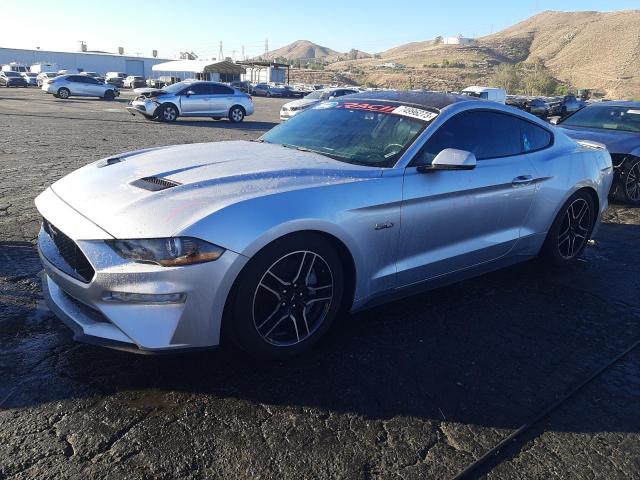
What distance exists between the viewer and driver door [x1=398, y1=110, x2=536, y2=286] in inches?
140

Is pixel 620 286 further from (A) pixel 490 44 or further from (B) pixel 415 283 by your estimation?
(A) pixel 490 44

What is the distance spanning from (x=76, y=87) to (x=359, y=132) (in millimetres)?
34363

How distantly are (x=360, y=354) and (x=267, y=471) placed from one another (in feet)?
3.72

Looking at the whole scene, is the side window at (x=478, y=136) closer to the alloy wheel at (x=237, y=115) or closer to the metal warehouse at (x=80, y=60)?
the alloy wheel at (x=237, y=115)

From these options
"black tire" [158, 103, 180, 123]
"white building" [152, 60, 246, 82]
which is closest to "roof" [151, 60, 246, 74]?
"white building" [152, 60, 246, 82]

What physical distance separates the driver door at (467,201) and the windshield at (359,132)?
0.60ft

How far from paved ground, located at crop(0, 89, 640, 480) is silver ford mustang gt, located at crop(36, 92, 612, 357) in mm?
273

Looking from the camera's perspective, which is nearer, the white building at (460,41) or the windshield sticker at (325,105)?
the windshield sticker at (325,105)

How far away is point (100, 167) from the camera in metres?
3.68

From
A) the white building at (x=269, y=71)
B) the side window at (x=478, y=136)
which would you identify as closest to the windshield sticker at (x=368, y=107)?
the side window at (x=478, y=136)

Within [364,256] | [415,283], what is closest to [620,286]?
[415,283]

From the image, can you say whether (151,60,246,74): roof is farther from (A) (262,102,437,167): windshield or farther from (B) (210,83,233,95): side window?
(A) (262,102,437,167): windshield

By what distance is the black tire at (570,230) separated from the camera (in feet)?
15.8

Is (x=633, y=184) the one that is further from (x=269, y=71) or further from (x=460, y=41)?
(x=460, y=41)
